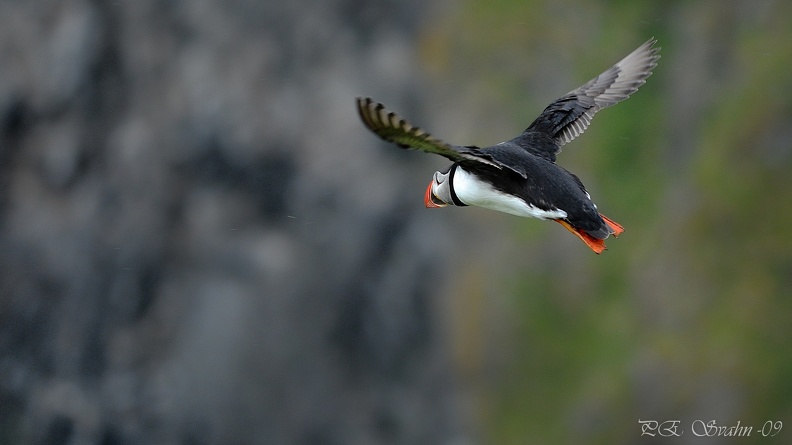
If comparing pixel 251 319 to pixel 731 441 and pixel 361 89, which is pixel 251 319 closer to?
pixel 361 89

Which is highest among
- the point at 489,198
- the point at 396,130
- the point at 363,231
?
the point at 363,231

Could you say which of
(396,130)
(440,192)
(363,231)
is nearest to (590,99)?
(440,192)

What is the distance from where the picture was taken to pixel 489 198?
3488 mm

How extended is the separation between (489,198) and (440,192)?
0.31 metres

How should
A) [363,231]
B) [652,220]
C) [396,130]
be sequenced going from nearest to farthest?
[396,130] < [652,220] < [363,231]

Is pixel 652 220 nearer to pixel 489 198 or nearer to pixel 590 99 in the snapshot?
pixel 590 99

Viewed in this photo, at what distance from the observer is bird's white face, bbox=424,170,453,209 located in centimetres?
368

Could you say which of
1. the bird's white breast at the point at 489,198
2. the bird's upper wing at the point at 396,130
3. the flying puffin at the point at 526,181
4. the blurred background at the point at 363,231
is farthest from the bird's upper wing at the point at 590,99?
the blurred background at the point at 363,231

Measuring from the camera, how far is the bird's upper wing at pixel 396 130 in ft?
8.45

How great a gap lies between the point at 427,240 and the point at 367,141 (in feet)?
2.94

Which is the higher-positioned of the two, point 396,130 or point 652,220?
point 652,220

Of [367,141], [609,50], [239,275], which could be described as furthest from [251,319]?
[609,50]

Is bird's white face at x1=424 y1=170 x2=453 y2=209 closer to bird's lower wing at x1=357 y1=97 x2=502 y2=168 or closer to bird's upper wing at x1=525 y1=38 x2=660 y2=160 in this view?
bird's upper wing at x1=525 y1=38 x2=660 y2=160

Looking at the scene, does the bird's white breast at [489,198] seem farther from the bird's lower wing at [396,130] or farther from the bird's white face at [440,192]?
the bird's lower wing at [396,130]
